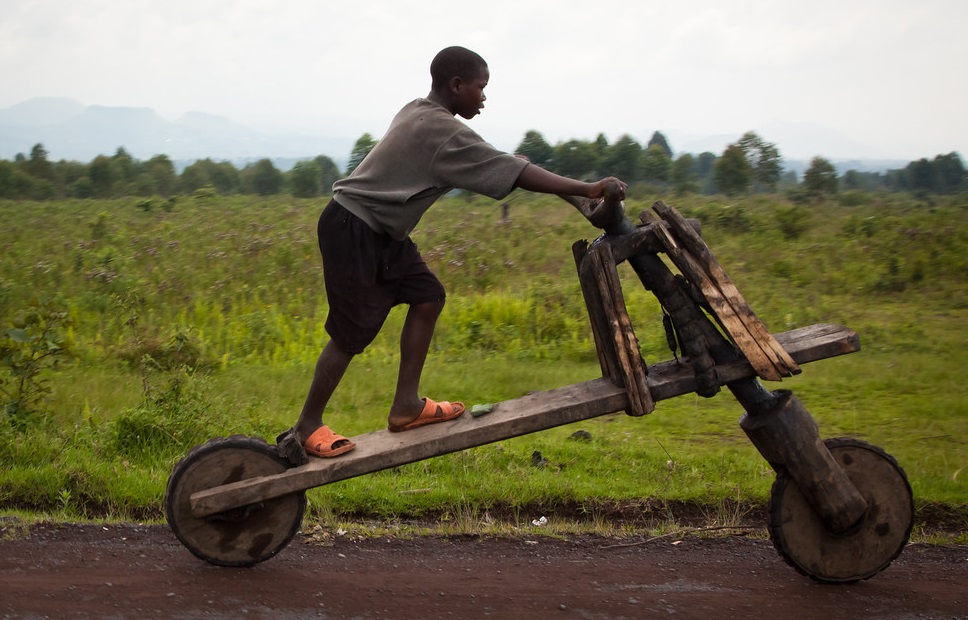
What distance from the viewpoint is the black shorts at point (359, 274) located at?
354cm

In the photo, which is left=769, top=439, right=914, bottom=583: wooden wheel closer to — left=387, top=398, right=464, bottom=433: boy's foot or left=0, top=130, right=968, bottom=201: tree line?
left=387, top=398, right=464, bottom=433: boy's foot

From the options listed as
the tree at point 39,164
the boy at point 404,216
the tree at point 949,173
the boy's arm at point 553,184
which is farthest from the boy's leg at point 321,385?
the tree at point 39,164

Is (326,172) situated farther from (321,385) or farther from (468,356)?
(321,385)

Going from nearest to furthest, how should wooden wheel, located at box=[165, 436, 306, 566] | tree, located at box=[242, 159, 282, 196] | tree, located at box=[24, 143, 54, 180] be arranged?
wooden wheel, located at box=[165, 436, 306, 566]
tree, located at box=[24, 143, 54, 180]
tree, located at box=[242, 159, 282, 196]

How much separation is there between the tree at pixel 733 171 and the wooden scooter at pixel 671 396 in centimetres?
1279

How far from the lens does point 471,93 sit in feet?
11.5

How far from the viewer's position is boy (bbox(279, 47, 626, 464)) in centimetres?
330

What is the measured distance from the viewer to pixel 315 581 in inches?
140

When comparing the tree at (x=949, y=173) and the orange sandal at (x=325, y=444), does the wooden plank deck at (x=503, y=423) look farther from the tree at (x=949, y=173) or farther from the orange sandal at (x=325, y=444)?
the tree at (x=949, y=173)

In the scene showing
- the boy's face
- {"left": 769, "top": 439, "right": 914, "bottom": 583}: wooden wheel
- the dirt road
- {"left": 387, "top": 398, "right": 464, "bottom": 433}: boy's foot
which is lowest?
the dirt road

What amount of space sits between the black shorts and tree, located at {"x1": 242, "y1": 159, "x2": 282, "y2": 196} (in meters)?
17.6

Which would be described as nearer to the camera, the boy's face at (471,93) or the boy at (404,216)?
the boy at (404,216)

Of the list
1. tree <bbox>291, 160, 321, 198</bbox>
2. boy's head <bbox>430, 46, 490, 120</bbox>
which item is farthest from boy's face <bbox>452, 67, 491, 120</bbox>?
tree <bbox>291, 160, 321, 198</bbox>

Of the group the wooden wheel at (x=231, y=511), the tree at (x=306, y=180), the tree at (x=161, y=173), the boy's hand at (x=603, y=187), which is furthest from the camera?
the tree at (x=161, y=173)
